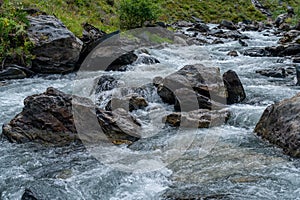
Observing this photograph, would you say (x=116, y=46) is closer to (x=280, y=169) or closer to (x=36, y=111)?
(x=36, y=111)

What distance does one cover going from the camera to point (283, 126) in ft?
23.0

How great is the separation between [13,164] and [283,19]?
120 ft

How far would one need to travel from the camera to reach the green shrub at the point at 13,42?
40.1 ft

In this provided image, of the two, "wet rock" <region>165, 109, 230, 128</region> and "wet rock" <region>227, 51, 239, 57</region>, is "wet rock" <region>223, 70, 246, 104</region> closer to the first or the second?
"wet rock" <region>165, 109, 230, 128</region>

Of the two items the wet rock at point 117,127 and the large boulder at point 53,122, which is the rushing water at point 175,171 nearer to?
the large boulder at point 53,122

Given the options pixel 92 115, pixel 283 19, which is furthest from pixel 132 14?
pixel 283 19

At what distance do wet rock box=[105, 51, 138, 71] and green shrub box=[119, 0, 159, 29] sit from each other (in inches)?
230

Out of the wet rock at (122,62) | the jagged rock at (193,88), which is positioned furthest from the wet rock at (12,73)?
the jagged rock at (193,88)

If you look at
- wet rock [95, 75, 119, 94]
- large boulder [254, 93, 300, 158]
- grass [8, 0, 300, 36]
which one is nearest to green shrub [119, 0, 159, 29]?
grass [8, 0, 300, 36]

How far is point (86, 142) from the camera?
24.2 feet

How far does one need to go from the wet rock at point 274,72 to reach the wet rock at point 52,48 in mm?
7233

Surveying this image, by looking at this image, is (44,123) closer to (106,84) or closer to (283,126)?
(106,84)

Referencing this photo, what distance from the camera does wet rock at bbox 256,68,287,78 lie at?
1304cm

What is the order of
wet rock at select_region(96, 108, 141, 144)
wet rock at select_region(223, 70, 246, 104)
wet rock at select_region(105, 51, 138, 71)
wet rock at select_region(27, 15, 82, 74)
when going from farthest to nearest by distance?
wet rock at select_region(105, 51, 138, 71)
wet rock at select_region(27, 15, 82, 74)
wet rock at select_region(223, 70, 246, 104)
wet rock at select_region(96, 108, 141, 144)
